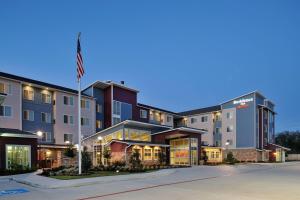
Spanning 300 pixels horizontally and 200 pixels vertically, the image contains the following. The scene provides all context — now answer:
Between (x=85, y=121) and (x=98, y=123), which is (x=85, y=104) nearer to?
(x=85, y=121)

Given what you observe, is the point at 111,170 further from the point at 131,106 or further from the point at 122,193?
the point at 131,106

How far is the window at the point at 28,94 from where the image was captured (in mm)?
37906

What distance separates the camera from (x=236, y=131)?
61719mm

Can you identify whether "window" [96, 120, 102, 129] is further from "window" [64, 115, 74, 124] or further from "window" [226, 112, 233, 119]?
"window" [226, 112, 233, 119]

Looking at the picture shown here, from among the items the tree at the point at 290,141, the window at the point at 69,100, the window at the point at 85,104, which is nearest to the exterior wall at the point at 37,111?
the window at the point at 69,100

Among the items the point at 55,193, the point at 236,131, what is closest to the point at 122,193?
the point at 55,193

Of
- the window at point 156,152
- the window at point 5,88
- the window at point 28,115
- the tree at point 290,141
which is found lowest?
the tree at point 290,141

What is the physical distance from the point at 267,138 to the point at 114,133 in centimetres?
3645

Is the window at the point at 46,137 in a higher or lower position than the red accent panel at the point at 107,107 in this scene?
lower

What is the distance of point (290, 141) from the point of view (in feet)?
320

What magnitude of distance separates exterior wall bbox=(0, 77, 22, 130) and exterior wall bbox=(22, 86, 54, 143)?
138cm

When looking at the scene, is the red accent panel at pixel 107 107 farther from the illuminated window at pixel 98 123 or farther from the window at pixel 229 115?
the window at pixel 229 115

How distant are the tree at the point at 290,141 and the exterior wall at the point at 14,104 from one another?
8171 cm

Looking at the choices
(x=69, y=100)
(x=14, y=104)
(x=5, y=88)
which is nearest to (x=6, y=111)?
(x=14, y=104)
